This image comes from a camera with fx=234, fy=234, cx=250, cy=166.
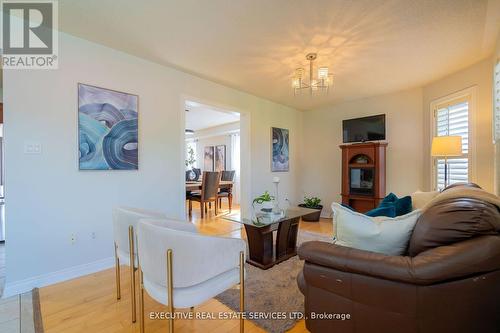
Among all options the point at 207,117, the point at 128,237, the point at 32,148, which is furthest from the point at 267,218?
the point at 207,117

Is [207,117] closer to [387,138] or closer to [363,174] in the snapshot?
[363,174]

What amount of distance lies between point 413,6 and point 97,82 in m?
3.13

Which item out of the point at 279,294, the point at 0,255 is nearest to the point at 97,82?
the point at 0,255

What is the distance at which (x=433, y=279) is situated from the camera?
102 centimetres

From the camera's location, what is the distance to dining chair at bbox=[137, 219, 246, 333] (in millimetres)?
1189

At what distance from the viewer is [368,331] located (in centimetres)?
116

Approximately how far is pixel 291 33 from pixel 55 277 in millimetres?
3379

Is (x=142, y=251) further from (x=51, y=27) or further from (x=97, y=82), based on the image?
(x=51, y=27)

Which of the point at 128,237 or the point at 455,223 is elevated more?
the point at 455,223

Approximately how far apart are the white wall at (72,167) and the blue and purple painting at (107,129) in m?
0.07

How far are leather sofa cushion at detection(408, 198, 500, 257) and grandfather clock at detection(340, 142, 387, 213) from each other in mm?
3234

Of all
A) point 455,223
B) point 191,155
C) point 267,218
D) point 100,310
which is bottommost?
point 100,310

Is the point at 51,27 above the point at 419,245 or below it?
above

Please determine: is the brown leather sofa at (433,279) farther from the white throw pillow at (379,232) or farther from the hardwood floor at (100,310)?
the hardwood floor at (100,310)
